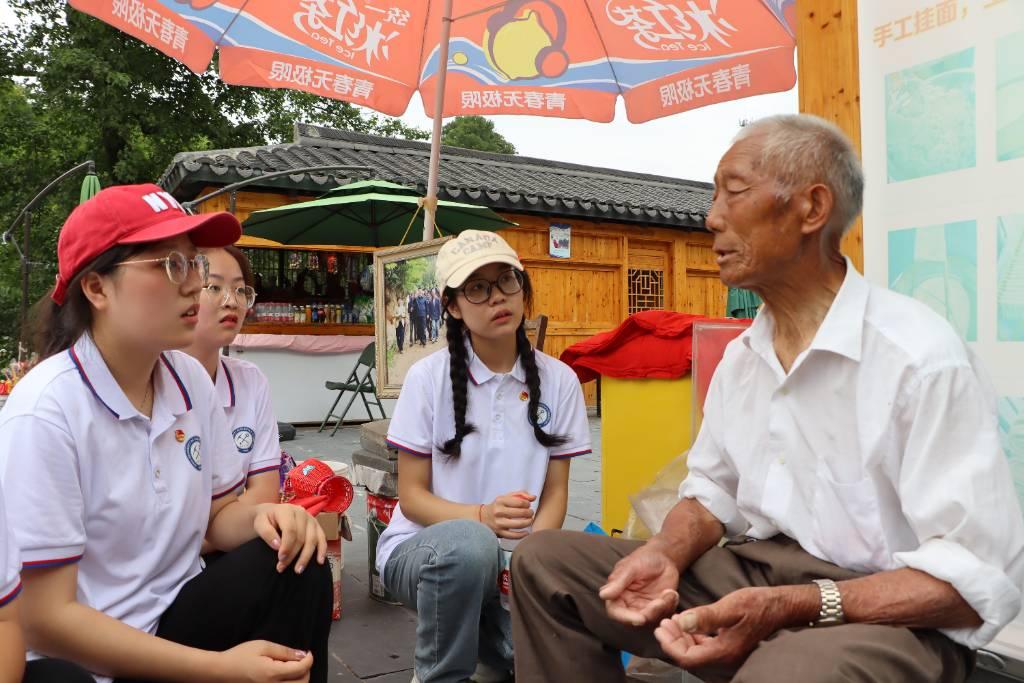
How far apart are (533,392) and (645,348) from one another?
91 centimetres

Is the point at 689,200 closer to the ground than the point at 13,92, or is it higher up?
closer to the ground

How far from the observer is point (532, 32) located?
4.13m

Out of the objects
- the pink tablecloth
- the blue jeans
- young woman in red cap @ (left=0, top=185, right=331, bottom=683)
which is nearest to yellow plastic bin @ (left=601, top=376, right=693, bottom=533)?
the blue jeans

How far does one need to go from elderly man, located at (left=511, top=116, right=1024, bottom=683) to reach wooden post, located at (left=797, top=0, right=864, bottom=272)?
1116 mm

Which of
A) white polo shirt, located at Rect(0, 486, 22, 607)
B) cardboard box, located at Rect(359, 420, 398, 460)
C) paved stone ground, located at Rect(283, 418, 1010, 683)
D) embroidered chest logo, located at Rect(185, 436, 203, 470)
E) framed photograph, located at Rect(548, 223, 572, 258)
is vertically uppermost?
framed photograph, located at Rect(548, 223, 572, 258)

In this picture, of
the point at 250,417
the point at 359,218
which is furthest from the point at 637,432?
the point at 359,218

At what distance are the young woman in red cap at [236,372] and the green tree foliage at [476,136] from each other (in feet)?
95.6

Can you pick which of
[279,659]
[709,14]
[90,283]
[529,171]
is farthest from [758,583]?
[529,171]

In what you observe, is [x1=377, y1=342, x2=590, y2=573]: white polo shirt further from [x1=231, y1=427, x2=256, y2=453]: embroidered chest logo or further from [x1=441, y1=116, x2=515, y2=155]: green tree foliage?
[x1=441, y1=116, x2=515, y2=155]: green tree foliage

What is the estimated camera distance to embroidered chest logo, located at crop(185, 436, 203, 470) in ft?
6.04

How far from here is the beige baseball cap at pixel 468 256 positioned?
8.02 ft

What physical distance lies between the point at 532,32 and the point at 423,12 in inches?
23.2

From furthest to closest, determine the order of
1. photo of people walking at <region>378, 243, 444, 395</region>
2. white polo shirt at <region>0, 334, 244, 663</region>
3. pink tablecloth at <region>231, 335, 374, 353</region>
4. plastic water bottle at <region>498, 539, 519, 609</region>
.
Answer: pink tablecloth at <region>231, 335, 374, 353</region> → photo of people walking at <region>378, 243, 444, 395</region> → plastic water bottle at <region>498, 539, 519, 609</region> → white polo shirt at <region>0, 334, 244, 663</region>

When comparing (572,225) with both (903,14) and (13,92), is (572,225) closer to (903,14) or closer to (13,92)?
(903,14)
